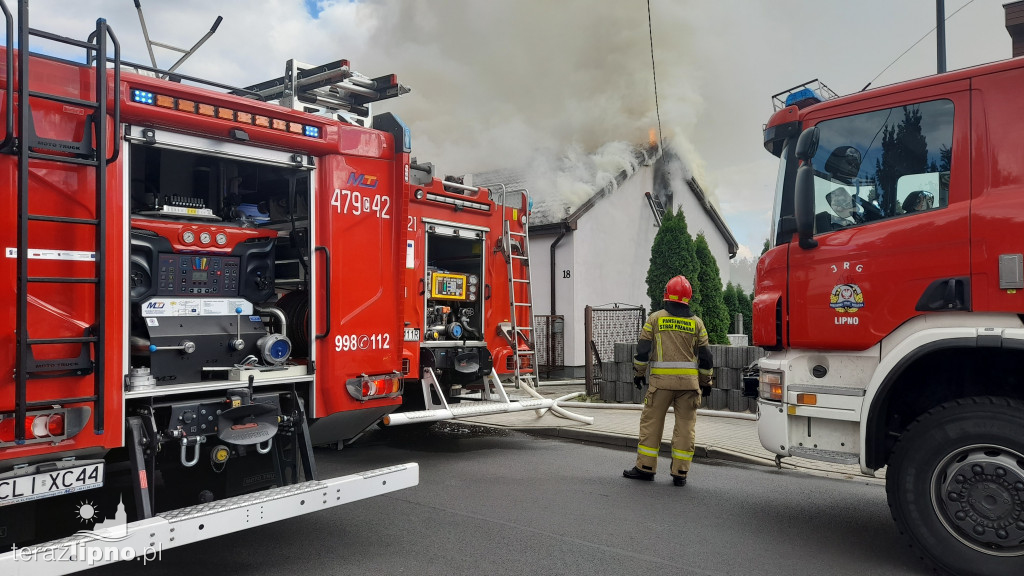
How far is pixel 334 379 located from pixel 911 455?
11.2 ft

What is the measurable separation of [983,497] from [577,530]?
2240mm

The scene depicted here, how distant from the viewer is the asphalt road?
411cm

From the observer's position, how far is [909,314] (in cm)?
411

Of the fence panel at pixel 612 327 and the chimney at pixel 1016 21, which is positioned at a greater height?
the chimney at pixel 1016 21

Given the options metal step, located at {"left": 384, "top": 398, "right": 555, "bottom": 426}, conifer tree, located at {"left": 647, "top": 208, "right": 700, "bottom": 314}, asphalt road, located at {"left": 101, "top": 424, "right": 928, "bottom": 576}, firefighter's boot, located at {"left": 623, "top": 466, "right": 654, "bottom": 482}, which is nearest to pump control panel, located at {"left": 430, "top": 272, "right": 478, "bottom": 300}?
metal step, located at {"left": 384, "top": 398, "right": 555, "bottom": 426}

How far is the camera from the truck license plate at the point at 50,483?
10.6 ft

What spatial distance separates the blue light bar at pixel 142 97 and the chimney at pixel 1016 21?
49.7 ft

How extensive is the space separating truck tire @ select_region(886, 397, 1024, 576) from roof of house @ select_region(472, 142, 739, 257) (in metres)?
11.0

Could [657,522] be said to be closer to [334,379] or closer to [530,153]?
[334,379]

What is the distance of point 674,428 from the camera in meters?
6.11

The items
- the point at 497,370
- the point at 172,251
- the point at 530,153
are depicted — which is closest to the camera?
the point at 172,251

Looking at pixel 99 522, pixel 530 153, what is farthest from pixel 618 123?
pixel 99 522

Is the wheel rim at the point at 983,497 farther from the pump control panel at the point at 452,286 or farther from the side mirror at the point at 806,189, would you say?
the pump control panel at the point at 452,286

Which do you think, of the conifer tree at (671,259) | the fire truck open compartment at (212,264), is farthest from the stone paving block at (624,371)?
the fire truck open compartment at (212,264)
